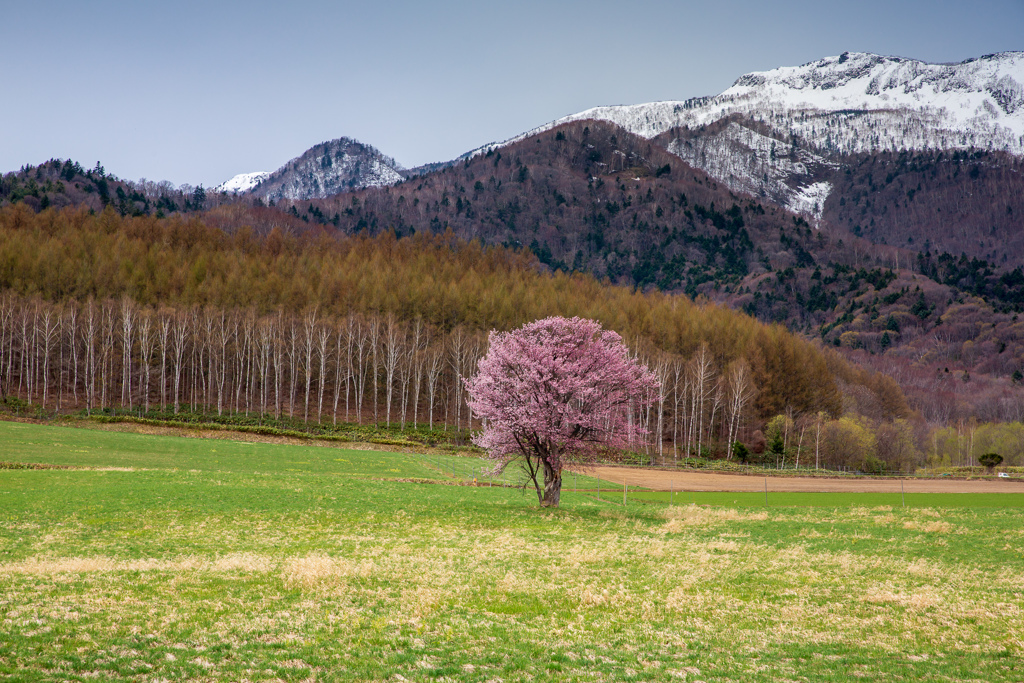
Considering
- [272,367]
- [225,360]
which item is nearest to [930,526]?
[225,360]

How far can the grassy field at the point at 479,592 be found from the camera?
44.8 ft

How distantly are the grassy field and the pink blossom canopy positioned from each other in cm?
403

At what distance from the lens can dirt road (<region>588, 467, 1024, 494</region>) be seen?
66806mm

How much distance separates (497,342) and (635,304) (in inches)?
4796

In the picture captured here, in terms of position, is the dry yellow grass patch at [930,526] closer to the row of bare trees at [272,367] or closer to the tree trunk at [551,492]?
the tree trunk at [551,492]

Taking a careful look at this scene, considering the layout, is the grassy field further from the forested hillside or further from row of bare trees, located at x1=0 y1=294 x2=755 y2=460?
row of bare trees, located at x1=0 y1=294 x2=755 y2=460

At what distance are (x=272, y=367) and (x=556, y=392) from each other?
97129mm

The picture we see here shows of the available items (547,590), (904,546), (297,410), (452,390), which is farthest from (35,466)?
(452,390)

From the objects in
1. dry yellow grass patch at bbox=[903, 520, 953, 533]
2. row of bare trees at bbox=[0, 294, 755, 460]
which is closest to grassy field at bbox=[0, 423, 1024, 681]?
dry yellow grass patch at bbox=[903, 520, 953, 533]

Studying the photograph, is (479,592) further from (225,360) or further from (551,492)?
(225,360)

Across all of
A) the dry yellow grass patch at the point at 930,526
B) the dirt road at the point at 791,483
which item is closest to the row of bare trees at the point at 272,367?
the dirt road at the point at 791,483

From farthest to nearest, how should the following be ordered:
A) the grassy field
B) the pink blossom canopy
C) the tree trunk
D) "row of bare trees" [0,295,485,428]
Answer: "row of bare trees" [0,295,485,428]
the tree trunk
the pink blossom canopy
the grassy field

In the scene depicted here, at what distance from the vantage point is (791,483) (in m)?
75.0

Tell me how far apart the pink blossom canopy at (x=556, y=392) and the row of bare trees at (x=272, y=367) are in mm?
66162
